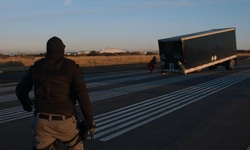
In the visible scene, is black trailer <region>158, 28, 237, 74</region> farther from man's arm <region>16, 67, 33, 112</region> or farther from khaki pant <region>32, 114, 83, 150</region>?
khaki pant <region>32, 114, 83, 150</region>

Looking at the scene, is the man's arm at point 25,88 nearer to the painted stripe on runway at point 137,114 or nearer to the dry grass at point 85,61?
the painted stripe on runway at point 137,114

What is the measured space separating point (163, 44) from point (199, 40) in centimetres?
299

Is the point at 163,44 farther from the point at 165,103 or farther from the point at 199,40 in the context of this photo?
the point at 165,103

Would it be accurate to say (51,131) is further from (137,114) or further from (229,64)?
(229,64)

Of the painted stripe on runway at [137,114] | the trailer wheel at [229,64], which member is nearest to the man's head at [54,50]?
the painted stripe on runway at [137,114]

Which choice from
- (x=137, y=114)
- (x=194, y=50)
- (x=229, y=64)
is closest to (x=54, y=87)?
(x=137, y=114)

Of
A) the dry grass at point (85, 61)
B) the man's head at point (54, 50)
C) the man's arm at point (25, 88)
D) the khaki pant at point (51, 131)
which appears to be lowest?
the dry grass at point (85, 61)

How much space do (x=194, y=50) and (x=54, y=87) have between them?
94.6ft

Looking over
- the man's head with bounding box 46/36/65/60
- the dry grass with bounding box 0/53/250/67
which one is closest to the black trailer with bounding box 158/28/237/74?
the man's head with bounding box 46/36/65/60

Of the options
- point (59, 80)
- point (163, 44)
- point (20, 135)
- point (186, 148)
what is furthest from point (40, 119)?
point (163, 44)

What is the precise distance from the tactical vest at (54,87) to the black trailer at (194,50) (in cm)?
2705

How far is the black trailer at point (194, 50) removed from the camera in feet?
103

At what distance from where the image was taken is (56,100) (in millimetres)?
4391

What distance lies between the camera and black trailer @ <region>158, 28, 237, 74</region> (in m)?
31.5
